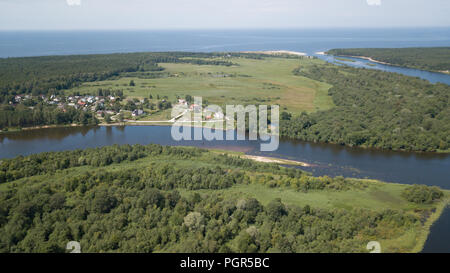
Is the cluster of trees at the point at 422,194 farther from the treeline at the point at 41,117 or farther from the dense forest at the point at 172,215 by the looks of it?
the treeline at the point at 41,117

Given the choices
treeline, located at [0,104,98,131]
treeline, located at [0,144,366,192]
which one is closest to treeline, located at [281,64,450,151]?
treeline, located at [0,144,366,192]

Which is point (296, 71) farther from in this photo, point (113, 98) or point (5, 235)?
point (5, 235)

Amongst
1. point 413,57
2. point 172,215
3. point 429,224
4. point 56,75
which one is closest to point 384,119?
point 429,224

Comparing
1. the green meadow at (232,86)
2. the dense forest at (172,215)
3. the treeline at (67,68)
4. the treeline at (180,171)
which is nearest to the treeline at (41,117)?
the treeline at (67,68)

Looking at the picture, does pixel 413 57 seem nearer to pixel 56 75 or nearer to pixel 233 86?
pixel 233 86

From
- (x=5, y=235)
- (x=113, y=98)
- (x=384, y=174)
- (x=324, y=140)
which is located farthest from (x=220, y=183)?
(x=113, y=98)

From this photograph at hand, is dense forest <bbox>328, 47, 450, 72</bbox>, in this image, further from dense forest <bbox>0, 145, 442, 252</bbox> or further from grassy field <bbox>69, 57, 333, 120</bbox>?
dense forest <bbox>0, 145, 442, 252</bbox>
